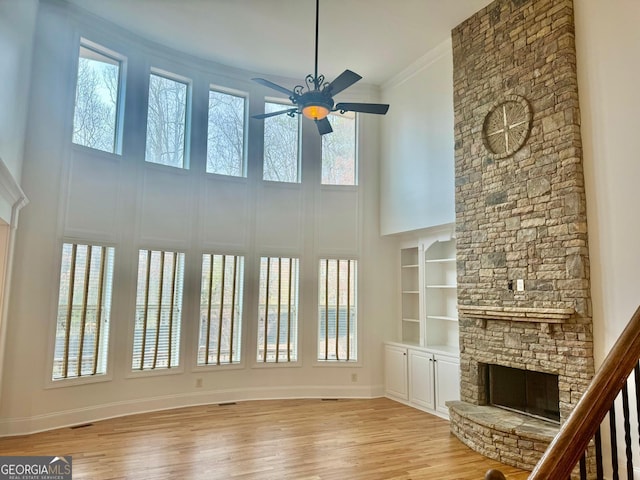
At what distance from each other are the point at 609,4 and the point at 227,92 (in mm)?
5169

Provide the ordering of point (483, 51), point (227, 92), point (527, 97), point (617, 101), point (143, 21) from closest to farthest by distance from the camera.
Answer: point (617, 101) → point (527, 97) → point (483, 51) → point (143, 21) → point (227, 92)

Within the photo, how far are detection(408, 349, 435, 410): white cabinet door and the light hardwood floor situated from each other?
225 millimetres

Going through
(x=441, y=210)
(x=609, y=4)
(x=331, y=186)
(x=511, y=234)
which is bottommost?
(x=511, y=234)

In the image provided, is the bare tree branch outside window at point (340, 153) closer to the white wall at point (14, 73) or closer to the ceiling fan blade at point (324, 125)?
the ceiling fan blade at point (324, 125)

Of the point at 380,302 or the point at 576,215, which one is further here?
the point at 380,302

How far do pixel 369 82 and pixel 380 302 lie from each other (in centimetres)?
375

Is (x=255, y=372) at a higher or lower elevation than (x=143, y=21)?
lower

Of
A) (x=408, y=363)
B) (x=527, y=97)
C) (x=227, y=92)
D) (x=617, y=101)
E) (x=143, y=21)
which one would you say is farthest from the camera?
(x=227, y=92)

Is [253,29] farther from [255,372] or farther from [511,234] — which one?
[255,372]

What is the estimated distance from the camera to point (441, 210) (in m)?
5.97

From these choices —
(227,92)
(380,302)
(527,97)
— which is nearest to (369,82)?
(227,92)

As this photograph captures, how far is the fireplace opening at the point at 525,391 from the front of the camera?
4.56 metres

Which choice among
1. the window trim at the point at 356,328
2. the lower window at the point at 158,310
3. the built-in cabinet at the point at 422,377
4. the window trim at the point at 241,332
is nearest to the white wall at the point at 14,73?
the lower window at the point at 158,310

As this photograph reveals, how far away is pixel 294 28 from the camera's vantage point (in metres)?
5.75
